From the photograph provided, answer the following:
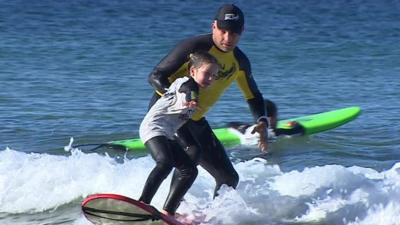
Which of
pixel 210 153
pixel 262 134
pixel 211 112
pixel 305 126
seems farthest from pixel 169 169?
pixel 211 112

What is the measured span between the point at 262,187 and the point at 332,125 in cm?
473

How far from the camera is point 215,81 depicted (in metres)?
6.86

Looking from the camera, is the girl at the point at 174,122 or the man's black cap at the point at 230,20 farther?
the man's black cap at the point at 230,20

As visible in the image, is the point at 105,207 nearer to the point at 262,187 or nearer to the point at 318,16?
the point at 262,187

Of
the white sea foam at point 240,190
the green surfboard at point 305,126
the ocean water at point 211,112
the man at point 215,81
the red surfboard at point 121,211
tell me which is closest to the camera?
the red surfboard at point 121,211

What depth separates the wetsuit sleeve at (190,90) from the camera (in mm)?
6398

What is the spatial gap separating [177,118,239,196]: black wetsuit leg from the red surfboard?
0.49 meters

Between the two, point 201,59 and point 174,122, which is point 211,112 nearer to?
point 174,122

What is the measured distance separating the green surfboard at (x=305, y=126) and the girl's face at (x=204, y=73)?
4.66 metres

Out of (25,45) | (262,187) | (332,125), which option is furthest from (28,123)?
(25,45)

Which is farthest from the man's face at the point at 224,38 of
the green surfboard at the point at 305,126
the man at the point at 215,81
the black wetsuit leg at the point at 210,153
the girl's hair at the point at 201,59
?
the green surfboard at the point at 305,126

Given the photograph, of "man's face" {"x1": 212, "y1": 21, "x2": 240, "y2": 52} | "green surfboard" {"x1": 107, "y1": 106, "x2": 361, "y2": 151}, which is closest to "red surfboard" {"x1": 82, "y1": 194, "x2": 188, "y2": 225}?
"man's face" {"x1": 212, "y1": 21, "x2": 240, "y2": 52}

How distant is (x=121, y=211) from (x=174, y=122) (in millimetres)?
677

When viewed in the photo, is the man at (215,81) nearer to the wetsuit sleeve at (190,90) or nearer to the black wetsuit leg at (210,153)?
the black wetsuit leg at (210,153)
